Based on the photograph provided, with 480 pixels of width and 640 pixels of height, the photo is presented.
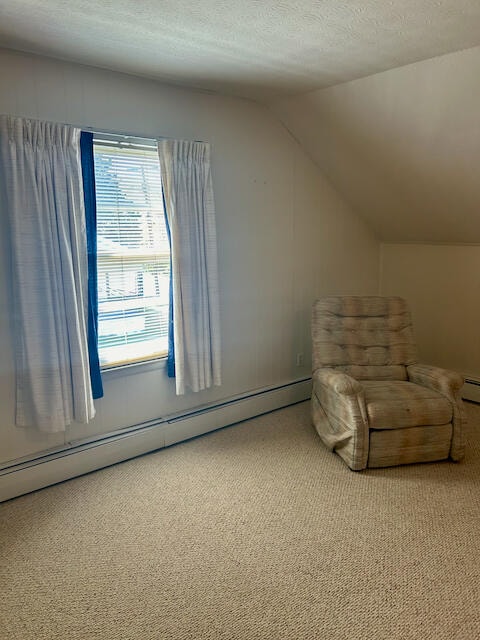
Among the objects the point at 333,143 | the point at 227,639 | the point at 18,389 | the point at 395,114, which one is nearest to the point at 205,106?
the point at 333,143

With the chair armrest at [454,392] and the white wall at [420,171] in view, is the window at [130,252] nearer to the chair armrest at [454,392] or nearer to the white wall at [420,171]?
the white wall at [420,171]

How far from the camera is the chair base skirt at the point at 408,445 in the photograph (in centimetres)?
292

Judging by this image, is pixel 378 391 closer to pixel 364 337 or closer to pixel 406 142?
pixel 364 337

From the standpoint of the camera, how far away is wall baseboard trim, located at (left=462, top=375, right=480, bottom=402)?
13.3ft

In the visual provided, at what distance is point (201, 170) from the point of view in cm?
320

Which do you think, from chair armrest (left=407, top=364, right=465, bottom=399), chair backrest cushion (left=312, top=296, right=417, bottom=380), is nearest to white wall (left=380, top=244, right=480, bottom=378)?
chair backrest cushion (left=312, top=296, right=417, bottom=380)

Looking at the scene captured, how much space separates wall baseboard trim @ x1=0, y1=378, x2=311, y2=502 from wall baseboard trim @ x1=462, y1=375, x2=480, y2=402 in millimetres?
1417

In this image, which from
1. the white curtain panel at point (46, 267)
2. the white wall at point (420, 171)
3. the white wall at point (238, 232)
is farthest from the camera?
the white wall at point (420, 171)

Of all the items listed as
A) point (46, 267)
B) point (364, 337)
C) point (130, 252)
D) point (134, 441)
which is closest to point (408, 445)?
point (364, 337)

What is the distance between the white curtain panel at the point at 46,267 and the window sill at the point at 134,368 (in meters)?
→ 0.26

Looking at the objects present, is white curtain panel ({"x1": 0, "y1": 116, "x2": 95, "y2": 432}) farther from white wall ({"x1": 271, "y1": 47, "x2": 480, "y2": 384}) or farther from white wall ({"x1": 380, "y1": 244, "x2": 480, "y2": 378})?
white wall ({"x1": 380, "y1": 244, "x2": 480, "y2": 378})

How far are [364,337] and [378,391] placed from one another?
582 millimetres

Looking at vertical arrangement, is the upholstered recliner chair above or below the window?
below

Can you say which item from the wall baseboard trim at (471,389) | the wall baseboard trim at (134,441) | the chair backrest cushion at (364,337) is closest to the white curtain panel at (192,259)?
the wall baseboard trim at (134,441)
